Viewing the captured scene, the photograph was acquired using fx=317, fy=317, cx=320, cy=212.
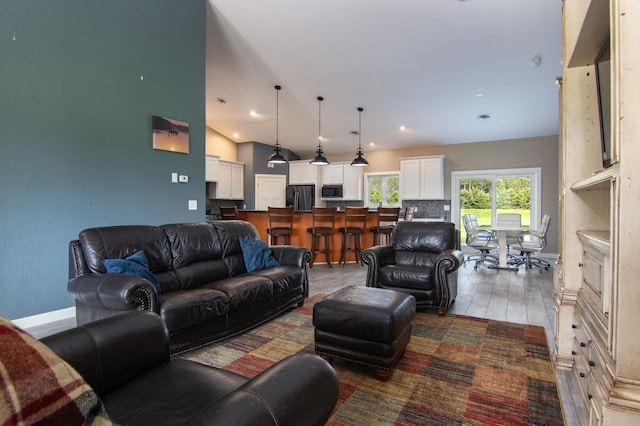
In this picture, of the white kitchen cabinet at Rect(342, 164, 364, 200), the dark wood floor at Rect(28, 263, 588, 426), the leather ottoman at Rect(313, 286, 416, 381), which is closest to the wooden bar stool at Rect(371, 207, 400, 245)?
the dark wood floor at Rect(28, 263, 588, 426)

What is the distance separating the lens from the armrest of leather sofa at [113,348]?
1.10 metres

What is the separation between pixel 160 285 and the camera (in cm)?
264

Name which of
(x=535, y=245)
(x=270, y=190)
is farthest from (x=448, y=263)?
(x=270, y=190)

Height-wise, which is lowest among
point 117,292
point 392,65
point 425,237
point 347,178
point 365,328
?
point 365,328

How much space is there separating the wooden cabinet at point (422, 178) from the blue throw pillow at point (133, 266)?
264 inches

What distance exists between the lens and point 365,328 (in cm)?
204

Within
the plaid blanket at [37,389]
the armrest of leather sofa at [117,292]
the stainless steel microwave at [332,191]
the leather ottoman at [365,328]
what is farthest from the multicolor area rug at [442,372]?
the stainless steel microwave at [332,191]

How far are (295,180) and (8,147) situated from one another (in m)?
6.86

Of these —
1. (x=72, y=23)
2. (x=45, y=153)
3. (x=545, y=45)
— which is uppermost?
(x=545, y=45)

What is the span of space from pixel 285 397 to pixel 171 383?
0.60m

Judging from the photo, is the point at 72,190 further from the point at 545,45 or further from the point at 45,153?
the point at 545,45

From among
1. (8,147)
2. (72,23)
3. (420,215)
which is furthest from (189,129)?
(420,215)

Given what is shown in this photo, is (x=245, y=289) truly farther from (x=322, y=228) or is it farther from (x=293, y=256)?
(x=322, y=228)

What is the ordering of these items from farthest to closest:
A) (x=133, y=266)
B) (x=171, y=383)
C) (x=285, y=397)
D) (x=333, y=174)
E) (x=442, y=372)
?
(x=333, y=174) < (x=133, y=266) < (x=442, y=372) < (x=171, y=383) < (x=285, y=397)
